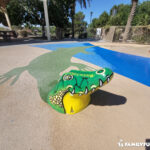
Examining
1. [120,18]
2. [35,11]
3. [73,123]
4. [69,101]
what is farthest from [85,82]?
[120,18]

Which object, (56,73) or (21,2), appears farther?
(21,2)

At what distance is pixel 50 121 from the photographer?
1723 millimetres

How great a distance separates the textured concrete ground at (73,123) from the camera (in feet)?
4.59

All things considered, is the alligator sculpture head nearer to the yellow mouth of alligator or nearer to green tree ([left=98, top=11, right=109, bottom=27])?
the yellow mouth of alligator

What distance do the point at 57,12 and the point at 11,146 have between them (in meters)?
18.9

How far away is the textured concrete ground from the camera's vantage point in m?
1.40

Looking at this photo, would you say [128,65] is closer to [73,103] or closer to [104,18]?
[73,103]

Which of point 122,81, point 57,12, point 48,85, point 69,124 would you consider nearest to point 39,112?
point 69,124

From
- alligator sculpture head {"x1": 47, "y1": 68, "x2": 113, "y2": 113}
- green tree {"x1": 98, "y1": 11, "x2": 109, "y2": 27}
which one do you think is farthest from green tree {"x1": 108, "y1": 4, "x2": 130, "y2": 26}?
alligator sculpture head {"x1": 47, "y1": 68, "x2": 113, "y2": 113}

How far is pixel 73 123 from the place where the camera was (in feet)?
5.52

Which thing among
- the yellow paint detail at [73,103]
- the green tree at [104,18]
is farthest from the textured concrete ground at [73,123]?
the green tree at [104,18]

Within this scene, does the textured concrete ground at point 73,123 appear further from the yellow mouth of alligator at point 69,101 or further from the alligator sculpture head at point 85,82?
the alligator sculpture head at point 85,82

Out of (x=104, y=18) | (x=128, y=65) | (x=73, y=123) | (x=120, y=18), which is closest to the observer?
(x=73, y=123)

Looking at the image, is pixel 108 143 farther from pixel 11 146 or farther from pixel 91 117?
pixel 11 146
